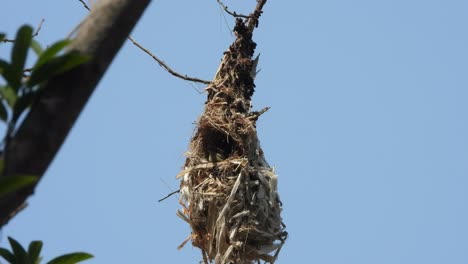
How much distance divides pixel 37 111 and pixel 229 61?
10.6ft

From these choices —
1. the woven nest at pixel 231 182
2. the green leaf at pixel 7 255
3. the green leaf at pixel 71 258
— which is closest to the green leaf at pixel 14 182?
the green leaf at pixel 71 258

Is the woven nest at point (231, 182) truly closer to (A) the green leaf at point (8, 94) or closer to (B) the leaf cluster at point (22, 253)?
(B) the leaf cluster at point (22, 253)

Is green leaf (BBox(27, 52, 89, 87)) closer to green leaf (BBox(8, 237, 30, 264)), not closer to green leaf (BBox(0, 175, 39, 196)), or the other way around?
green leaf (BBox(0, 175, 39, 196))

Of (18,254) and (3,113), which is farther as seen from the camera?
(18,254)

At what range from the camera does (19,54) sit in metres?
1.11

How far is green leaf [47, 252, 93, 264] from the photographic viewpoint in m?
1.42

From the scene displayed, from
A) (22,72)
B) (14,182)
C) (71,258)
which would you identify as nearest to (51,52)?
(22,72)

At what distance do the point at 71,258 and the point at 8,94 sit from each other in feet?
1.46

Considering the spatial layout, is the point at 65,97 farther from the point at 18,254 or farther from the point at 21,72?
the point at 18,254

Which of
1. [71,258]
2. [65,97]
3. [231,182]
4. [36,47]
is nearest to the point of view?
[65,97]

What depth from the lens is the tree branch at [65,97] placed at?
95cm

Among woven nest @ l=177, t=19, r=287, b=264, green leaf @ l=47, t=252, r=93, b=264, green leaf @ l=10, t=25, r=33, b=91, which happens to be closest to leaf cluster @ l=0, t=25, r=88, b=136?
green leaf @ l=10, t=25, r=33, b=91

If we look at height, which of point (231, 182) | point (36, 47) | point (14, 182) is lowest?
point (14, 182)

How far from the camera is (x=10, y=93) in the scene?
1.08 m
